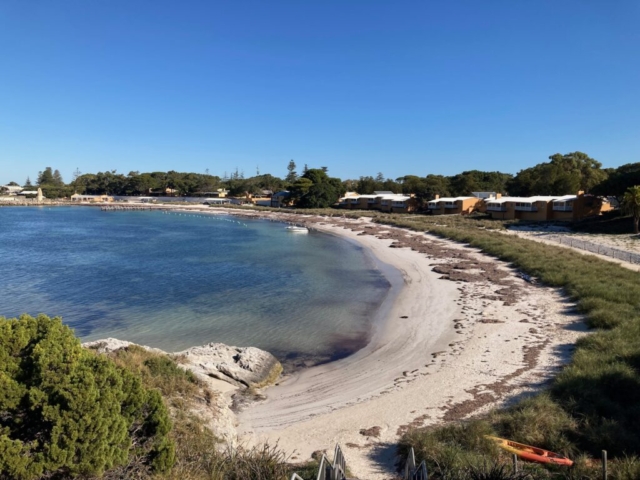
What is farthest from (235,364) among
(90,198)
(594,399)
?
(90,198)

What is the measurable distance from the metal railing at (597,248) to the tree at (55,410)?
3158 centimetres

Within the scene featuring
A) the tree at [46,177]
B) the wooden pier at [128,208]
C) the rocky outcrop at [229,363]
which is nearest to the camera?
the rocky outcrop at [229,363]

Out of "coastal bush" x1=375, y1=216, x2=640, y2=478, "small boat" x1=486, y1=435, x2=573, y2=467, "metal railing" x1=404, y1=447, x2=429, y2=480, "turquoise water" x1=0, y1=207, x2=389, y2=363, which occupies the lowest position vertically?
"turquoise water" x1=0, y1=207, x2=389, y2=363

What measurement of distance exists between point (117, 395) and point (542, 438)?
296 inches

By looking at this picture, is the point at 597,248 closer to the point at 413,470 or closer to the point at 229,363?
the point at 229,363

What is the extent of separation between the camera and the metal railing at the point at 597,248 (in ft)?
92.1

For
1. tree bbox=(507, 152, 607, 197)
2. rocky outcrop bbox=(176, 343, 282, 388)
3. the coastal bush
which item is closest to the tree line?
tree bbox=(507, 152, 607, 197)

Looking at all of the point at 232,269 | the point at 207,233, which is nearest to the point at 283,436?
the point at 232,269

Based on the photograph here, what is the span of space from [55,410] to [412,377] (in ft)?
32.3

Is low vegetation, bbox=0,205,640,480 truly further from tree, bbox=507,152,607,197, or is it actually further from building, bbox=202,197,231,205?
building, bbox=202,197,231,205

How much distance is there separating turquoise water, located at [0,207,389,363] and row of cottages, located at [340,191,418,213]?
123 feet

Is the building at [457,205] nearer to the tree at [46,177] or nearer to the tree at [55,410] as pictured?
the tree at [55,410]

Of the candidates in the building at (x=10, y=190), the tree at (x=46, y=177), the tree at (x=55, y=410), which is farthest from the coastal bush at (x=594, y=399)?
the tree at (x=46, y=177)

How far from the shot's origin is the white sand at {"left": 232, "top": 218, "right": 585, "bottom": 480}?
919 centimetres
